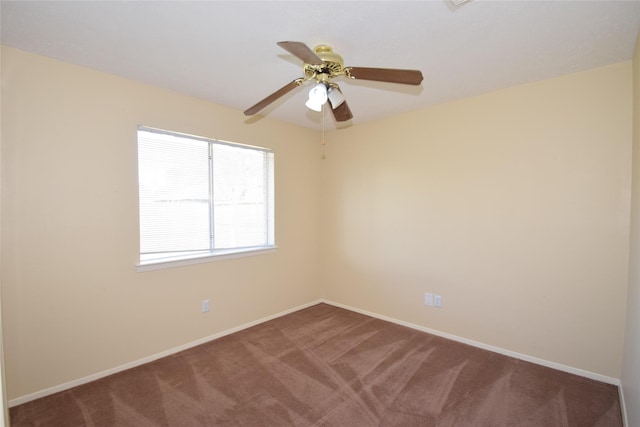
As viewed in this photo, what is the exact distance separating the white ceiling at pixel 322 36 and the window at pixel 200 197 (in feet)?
2.18

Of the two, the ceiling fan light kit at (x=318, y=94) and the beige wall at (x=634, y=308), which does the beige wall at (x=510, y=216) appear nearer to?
the beige wall at (x=634, y=308)

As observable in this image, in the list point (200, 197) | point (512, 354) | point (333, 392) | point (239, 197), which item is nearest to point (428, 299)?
point (512, 354)

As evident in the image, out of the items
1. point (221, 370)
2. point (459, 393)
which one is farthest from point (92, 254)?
point (459, 393)

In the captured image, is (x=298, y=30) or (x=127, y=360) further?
(x=127, y=360)

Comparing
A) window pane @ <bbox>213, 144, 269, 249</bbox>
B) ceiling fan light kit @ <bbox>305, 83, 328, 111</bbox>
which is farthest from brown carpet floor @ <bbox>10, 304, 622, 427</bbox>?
ceiling fan light kit @ <bbox>305, 83, 328, 111</bbox>

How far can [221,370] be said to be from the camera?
8.20 ft

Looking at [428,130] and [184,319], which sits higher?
[428,130]

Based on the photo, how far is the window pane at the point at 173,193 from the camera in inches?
105

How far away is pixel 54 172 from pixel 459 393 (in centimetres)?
339

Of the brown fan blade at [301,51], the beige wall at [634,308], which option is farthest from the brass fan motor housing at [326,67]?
the beige wall at [634,308]

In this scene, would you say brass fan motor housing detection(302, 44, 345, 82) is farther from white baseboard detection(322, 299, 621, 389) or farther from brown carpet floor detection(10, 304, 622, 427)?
white baseboard detection(322, 299, 621, 389)

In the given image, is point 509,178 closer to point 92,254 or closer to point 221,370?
point 221,370

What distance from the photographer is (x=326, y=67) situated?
1795 millimetres

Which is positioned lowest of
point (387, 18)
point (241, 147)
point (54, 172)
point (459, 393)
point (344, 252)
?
point (459, 393)
